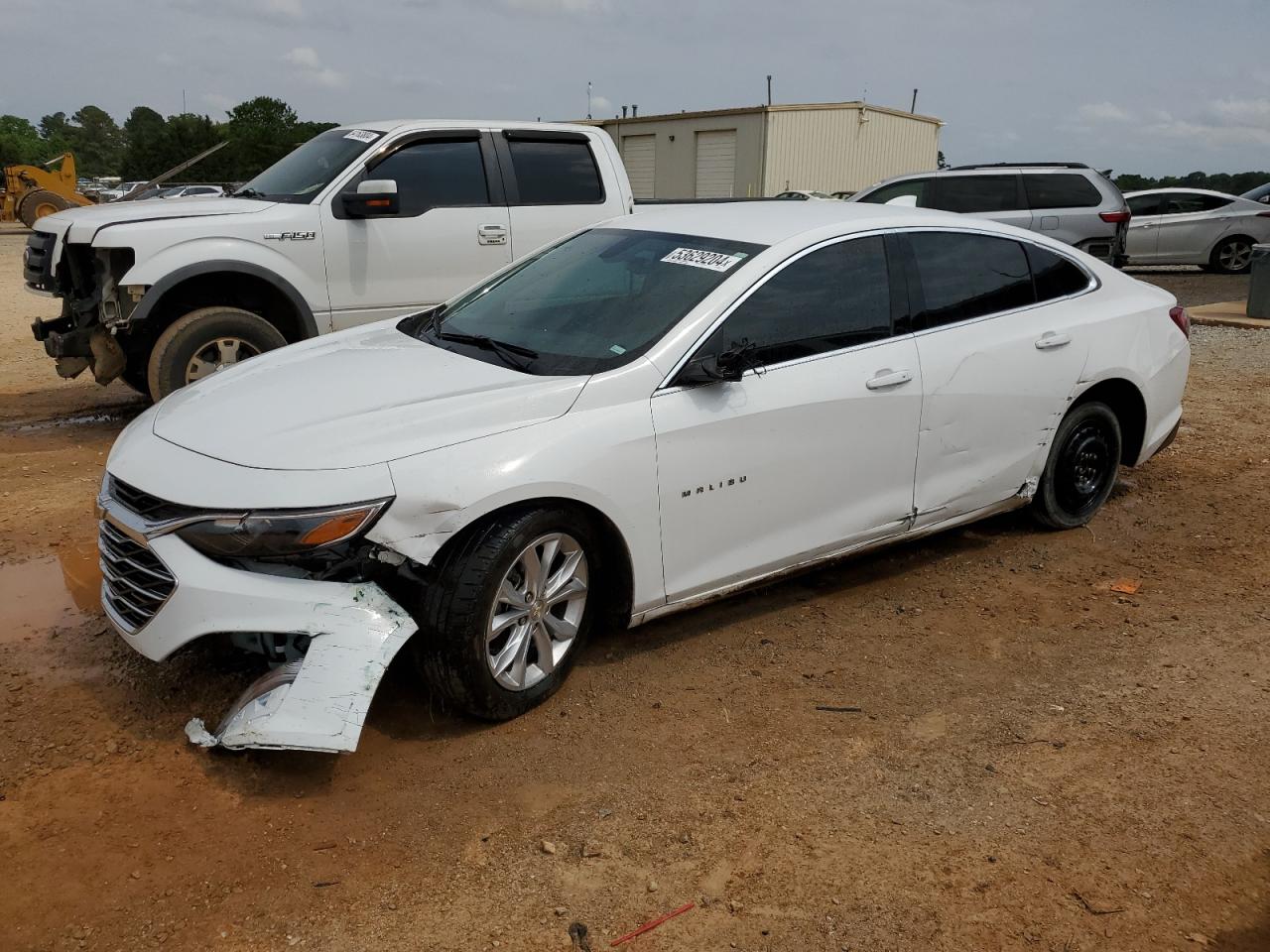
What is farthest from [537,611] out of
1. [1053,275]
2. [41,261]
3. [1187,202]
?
[1187,202]

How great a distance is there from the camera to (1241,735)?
145 inches

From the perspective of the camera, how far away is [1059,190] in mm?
14305

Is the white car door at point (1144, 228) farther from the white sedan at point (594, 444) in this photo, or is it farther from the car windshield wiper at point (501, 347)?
the car windshield wiper at point (501, 347)

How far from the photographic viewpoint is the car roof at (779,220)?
444 cm

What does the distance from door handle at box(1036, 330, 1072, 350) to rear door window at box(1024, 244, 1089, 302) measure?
196 millimetres

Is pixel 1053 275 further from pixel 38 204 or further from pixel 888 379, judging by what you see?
pixel 38 204

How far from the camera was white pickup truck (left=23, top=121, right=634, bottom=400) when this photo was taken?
689cm

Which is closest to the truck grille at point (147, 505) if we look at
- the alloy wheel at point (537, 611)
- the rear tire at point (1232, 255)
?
the alloy wheel at point (537, 611)

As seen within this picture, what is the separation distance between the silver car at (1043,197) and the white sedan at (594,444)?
9531 mm

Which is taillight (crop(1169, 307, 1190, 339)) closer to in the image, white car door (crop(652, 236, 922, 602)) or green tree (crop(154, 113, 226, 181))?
white car door (crop(652, 236, 922, 602))

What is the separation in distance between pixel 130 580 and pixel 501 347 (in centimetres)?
155

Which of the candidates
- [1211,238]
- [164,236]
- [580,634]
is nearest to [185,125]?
[1211,238]

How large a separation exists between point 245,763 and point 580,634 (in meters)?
1.18

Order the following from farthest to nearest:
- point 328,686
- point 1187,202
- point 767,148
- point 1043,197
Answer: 1. point 767,148
2. point 1187,202
3. point 1043,197
4. point 328,686
